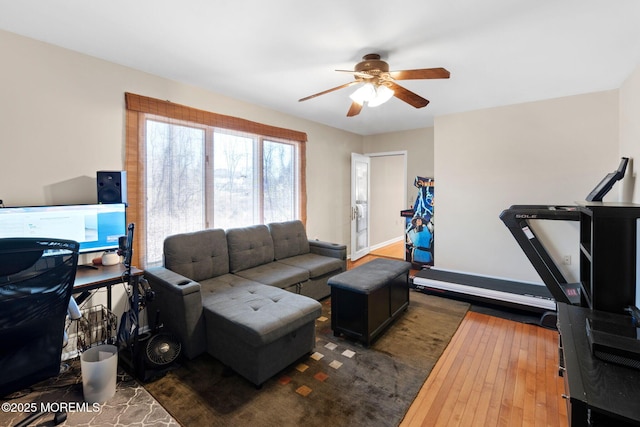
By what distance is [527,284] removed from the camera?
3.80 m

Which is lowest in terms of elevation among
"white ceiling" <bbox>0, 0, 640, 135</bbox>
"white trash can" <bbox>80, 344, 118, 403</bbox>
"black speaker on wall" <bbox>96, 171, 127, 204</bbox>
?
"white trash can" <bbox>80, 344, 118, 403</bbox>

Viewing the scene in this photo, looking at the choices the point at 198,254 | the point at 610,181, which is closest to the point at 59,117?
the point at 198,254

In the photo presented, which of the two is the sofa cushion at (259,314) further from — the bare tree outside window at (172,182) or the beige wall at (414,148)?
the beige wall at (414,148)

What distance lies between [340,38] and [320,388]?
2567 mm

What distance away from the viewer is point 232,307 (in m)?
2.35

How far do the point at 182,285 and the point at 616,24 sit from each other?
144 inches

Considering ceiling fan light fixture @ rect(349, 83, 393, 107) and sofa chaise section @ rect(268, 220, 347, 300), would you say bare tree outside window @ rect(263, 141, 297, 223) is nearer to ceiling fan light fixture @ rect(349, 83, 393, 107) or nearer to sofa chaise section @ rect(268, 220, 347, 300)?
sofa chaise section @ rect(268, 220, 347, 300)

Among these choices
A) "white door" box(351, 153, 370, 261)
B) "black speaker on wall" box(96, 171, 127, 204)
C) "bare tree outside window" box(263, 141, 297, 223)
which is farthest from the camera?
"white door" box(351, 153, 370, 261)

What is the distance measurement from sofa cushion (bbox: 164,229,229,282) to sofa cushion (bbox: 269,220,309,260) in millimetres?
745

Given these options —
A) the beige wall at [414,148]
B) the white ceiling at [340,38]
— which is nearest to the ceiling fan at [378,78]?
the white ceiling at [340,38]

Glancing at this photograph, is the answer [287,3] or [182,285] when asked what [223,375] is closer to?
[182,285]

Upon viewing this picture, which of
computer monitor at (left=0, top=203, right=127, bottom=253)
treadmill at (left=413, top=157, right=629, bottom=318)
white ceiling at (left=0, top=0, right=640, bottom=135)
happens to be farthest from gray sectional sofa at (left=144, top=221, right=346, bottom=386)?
white ceiling at (left=0, top=0, right=640, bottom=135)

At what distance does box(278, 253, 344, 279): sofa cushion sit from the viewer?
3543mm

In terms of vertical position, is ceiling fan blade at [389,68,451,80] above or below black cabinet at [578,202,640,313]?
above
